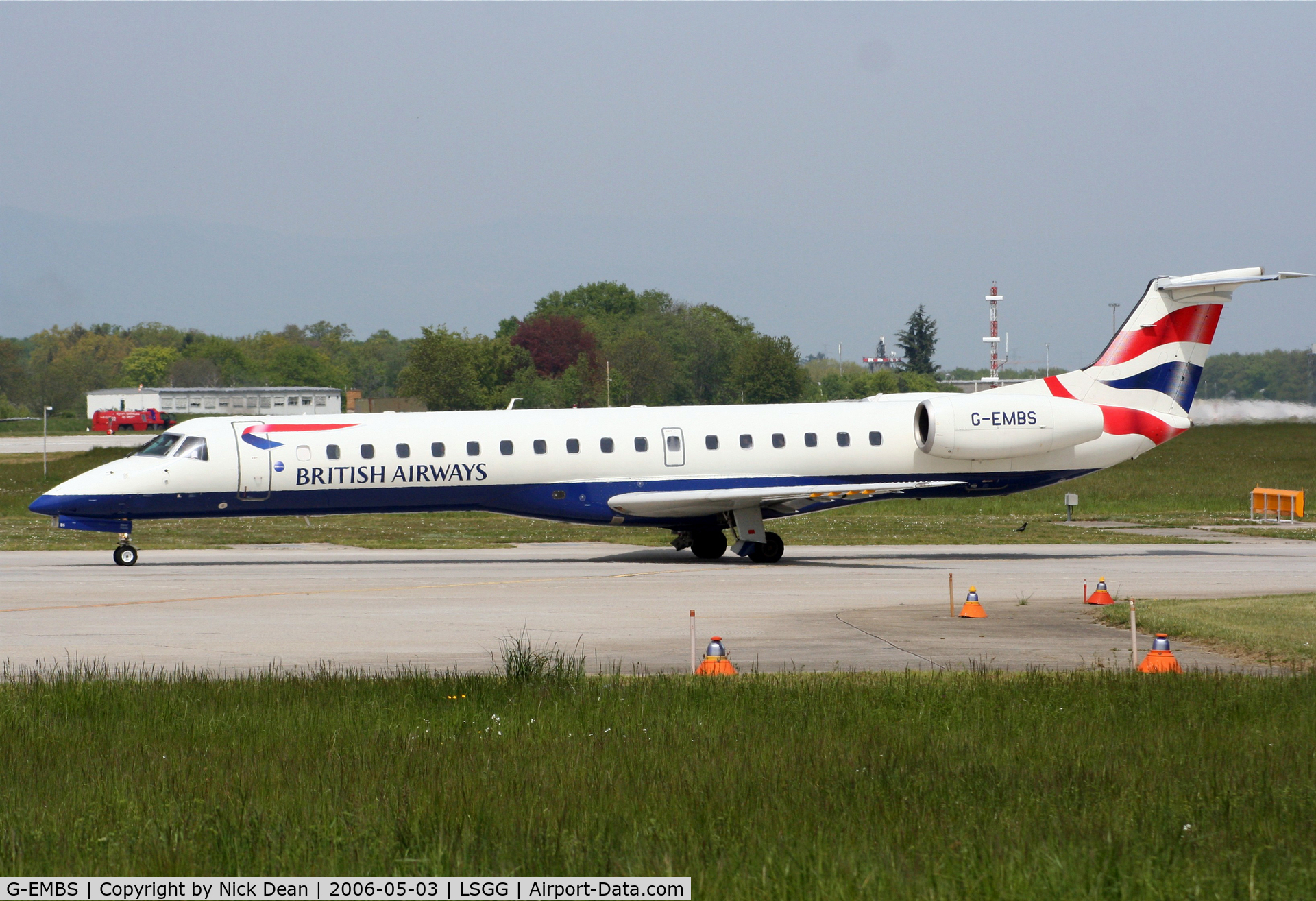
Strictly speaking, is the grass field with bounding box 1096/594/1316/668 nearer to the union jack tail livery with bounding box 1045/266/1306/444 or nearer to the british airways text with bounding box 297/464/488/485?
the union jack tail livery with bounding box 1045/266/1306/444

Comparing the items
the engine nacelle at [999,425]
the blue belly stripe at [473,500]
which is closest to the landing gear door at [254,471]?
the blue belly stripe at [473,500]

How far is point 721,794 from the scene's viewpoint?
8172 millimetres

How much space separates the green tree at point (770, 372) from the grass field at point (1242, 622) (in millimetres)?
98389

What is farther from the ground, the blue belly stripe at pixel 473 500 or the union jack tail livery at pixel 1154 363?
the union jack tail livery at pixel 1154 363

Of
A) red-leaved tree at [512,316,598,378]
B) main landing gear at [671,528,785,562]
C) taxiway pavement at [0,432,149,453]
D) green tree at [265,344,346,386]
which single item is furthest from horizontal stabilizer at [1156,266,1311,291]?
green tree at [265,344,346,386]

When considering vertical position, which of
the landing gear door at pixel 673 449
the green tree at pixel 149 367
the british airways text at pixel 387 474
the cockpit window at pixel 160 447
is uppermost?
the green tree at pixel 149 367

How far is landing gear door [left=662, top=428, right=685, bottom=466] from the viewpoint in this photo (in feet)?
92.0

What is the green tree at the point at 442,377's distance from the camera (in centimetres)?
10450

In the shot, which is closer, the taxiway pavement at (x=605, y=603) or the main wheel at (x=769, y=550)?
the taxiway pavement at (x=605, y=603)

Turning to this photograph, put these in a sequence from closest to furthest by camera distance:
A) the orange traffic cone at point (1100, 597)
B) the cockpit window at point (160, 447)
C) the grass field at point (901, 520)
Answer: the orange traffic cone at point (1100, 597) → the cockpit window at point (160, 447) → the grass field at point (901, 520)

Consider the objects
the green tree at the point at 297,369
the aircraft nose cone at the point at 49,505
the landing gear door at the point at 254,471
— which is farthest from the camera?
the green tree at the point at 297,369

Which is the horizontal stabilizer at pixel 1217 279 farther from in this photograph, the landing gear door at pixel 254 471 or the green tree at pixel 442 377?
the green tree at pixel 442 377

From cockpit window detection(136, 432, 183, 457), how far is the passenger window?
0.24 metres

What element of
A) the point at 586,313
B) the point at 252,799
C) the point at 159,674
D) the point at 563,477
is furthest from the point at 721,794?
the point at 586,313
